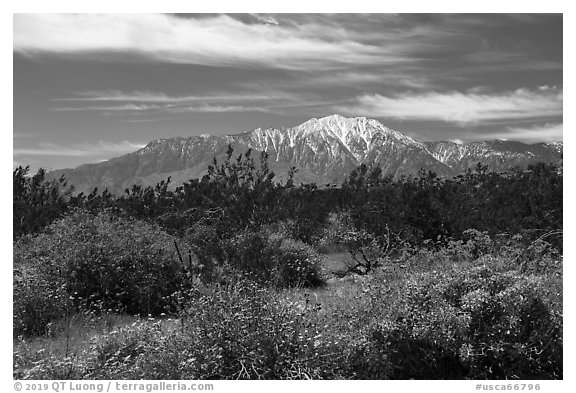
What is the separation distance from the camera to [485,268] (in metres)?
7.57

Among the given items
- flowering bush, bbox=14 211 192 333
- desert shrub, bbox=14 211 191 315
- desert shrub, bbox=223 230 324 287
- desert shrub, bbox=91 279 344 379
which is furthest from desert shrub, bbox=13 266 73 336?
desert shrub, bbox=223 230 324 287

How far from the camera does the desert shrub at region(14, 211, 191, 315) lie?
32.4ft

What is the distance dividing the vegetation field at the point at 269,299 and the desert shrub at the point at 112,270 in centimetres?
3

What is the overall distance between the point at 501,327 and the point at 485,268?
3.35ft

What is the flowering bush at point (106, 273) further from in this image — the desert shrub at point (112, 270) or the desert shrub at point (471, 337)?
the desert shrub at point (471, 337)

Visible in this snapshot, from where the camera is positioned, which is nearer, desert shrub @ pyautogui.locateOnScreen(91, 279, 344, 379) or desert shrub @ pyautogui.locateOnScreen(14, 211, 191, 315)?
desert shrub @ pyautogui.locateOnScreen(91, 279, 344, 379)

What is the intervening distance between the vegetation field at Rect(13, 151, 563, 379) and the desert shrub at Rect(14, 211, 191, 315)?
3 cm

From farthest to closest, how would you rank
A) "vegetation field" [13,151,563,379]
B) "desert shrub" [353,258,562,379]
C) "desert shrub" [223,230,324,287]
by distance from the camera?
"desert shrub" [223,230,324,287] < "desert shrub" [353,258,562,379] < "vegetation field" [13,151,563,379]

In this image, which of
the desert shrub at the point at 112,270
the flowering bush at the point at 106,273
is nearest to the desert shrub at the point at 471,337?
the desert shrub at the point at 112,270

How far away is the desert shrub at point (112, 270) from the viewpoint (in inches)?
389

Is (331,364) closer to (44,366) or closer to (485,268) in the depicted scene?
(485,268)

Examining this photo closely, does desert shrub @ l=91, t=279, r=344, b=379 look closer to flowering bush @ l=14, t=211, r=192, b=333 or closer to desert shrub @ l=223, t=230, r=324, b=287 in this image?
desert shrub @ l=223, t=230, r=324, b=287

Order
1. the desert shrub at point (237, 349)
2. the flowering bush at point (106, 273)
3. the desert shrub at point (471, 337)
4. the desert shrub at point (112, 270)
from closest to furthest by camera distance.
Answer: the desert shrub at point (237, 349) → the desert shrub at point (471, 337) → the flowering bush at point (106, 273) → the desert shrub at point (112, 270)

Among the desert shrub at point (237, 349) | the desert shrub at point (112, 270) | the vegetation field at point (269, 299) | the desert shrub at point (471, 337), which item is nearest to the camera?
the desert shrub at point (237, 349)
